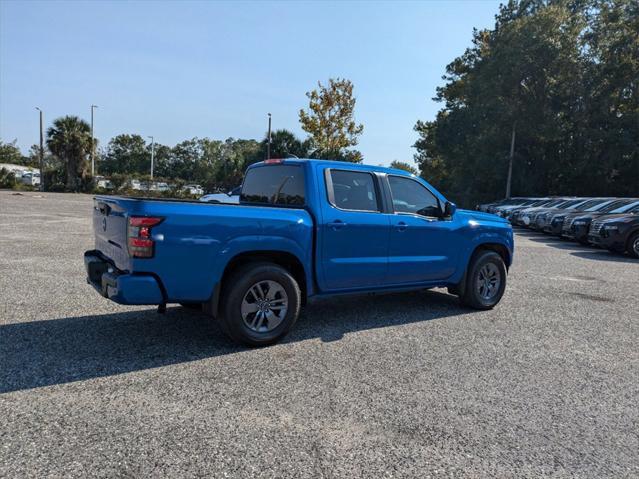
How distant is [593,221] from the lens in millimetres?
14516

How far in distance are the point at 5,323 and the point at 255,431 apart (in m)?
3.54

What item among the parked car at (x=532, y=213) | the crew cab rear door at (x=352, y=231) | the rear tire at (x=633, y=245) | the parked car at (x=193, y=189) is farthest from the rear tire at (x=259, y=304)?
the parked car at (x=193, y=189)

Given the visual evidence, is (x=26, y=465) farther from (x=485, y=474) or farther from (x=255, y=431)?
(x=485, y=474)

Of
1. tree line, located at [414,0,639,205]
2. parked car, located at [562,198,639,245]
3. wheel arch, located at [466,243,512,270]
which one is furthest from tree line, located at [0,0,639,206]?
wheel arch, located at [466,243,512,270]

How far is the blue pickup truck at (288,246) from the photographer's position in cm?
403

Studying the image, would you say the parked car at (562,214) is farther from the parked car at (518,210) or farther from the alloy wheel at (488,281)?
the alloy wheel at (488,281)

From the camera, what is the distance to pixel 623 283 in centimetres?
898

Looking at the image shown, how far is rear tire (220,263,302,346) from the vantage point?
437 centimetres

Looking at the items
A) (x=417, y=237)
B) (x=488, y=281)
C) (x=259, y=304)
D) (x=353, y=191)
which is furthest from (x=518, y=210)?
(x=259, y=304)

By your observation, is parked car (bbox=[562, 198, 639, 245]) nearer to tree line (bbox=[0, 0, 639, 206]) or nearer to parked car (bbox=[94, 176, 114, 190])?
tree line (bbox=[0, 0, 639, 206])

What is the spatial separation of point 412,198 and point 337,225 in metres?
1.30

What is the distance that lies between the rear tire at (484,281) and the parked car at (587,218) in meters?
10.4

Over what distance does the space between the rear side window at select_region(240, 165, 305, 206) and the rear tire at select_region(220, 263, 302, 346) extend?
916 mm

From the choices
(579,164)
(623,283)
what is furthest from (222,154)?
(623,283)
